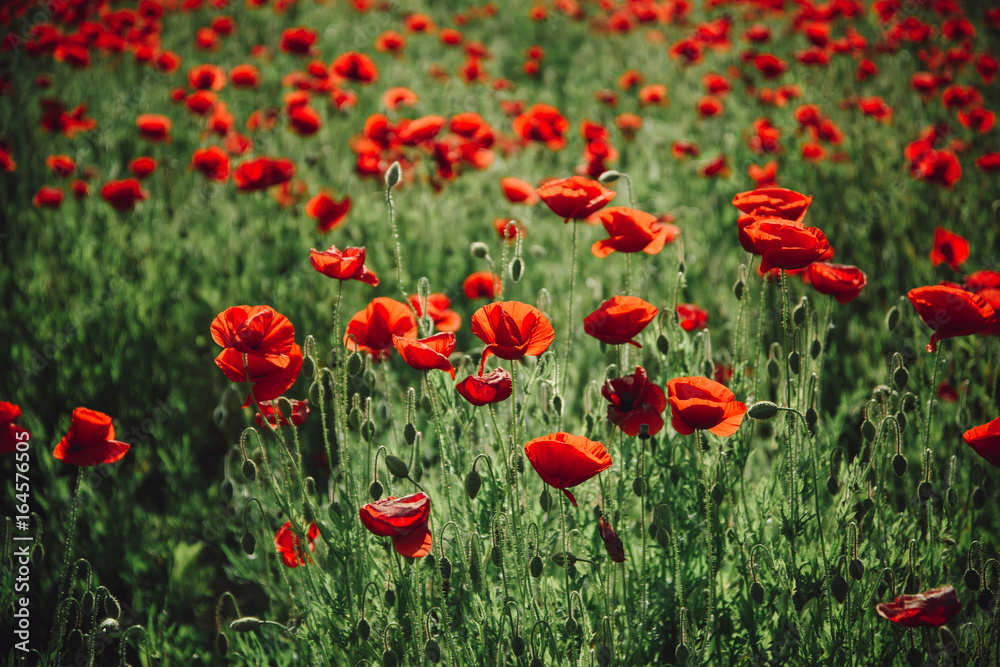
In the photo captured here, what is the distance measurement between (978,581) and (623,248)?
3.54 feet

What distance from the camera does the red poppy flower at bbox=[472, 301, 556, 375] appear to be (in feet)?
4.41

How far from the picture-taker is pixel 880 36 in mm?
6656

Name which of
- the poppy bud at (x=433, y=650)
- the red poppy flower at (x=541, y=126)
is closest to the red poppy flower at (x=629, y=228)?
the poppy bud at (x=433, y=650)

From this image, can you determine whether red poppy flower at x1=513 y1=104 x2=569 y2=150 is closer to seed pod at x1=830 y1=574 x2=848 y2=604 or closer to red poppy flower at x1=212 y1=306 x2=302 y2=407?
red poppy flower at x1=212 y1=306 x2=302 y2=407

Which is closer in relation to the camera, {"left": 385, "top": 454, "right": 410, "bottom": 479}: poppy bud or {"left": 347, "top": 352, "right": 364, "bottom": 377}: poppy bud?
{"left": 385, "top": 454, "right": 410, "bottom": 479}: poppy bud

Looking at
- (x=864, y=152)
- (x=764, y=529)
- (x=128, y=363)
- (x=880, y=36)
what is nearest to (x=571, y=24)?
(x=880, y=36)

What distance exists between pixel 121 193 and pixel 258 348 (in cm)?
216

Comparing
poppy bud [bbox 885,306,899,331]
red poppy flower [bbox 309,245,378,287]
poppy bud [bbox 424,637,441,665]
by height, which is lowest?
poppy bud [bbox 424,637,441,665]

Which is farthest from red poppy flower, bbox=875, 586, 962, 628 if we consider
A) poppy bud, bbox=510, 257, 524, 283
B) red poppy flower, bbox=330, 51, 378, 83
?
red poppy flower, bbox=330, 51, 378, 83

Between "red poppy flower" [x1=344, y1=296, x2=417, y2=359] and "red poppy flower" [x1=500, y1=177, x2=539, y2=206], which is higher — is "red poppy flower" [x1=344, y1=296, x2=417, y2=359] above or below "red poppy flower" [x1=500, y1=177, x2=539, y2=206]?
below

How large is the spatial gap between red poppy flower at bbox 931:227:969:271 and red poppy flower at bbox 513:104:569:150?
1633 mm

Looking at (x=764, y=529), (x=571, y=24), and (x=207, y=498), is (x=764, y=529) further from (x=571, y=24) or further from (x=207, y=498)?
(x=571, y=24)

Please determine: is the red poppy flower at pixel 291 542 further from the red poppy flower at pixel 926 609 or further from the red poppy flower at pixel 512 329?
the red poppy flower at pixel 926 609

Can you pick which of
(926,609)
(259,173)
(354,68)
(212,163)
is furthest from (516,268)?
(354,68)
